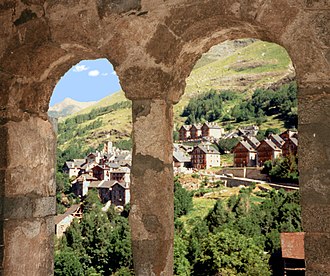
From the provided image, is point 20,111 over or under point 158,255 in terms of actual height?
over

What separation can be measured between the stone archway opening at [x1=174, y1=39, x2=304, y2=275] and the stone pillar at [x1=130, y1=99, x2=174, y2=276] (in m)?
6.63

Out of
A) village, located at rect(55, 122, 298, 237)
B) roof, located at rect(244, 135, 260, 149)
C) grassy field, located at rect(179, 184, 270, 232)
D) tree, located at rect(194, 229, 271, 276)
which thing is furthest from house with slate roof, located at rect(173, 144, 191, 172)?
tree, located at rect(194, 229, 271, 276)

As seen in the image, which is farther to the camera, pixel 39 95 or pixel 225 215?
pixel 225 215

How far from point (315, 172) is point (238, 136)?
83.8m

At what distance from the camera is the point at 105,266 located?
46.6 metres

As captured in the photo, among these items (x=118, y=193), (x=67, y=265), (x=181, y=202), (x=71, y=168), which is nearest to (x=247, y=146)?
(x=181, y=202)

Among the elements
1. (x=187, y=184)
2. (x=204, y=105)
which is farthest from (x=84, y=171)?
(x=204, y=105)

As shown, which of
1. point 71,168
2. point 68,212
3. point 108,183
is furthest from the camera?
point 71,168

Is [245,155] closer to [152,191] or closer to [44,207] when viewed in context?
[44,207]

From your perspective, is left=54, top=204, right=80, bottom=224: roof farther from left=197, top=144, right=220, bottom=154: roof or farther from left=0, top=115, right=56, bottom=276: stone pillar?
left=0, top=115, right=56, bottom=276: stone pillar

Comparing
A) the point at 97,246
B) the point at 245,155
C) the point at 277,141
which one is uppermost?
the point at 277,141

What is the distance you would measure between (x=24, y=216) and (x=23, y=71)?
122 cm

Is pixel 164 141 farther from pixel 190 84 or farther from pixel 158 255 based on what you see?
pixel 190 84

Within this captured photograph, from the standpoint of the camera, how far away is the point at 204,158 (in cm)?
7556
